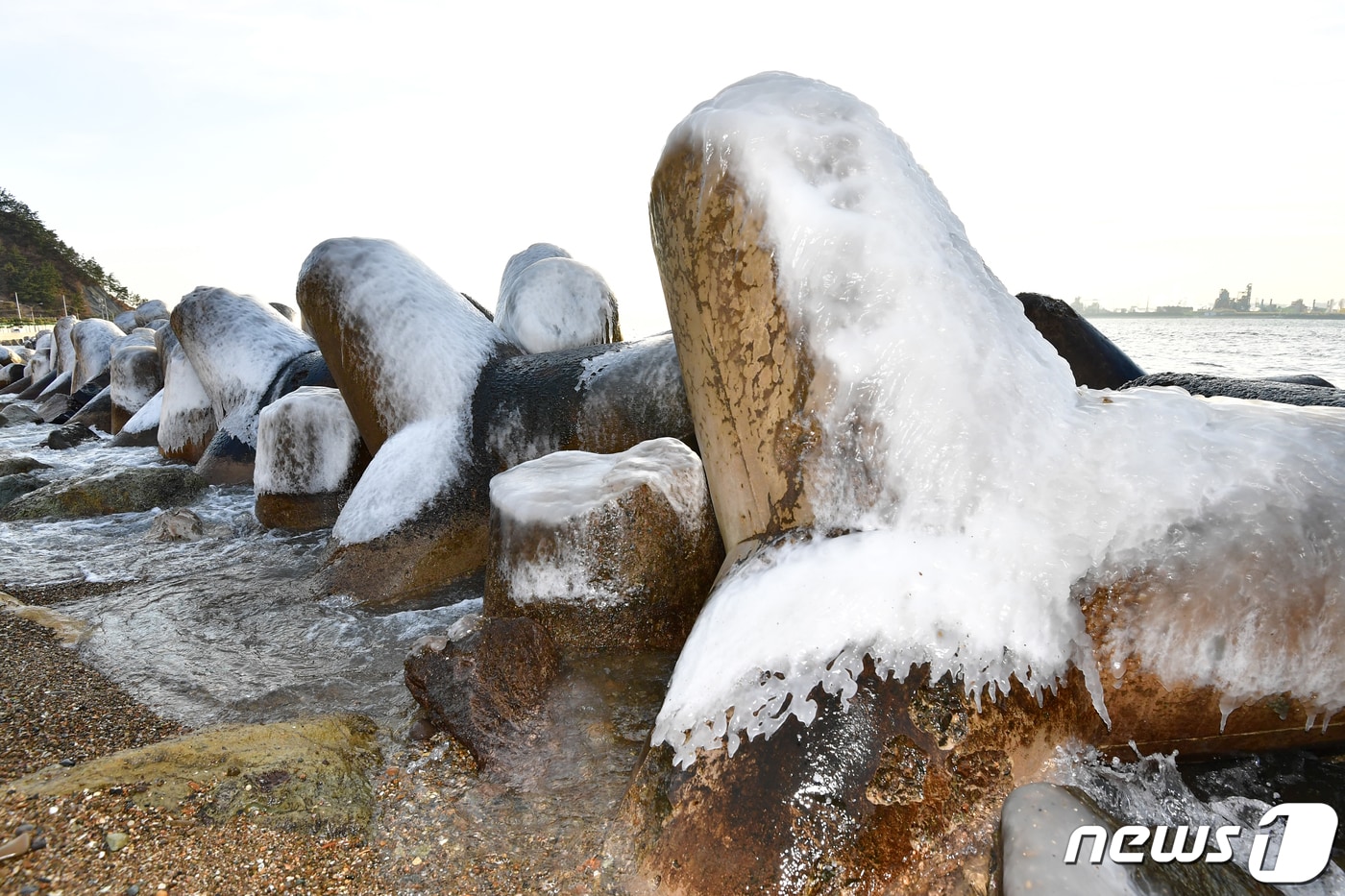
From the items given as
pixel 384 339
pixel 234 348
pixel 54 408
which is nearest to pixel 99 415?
pixel 54 408

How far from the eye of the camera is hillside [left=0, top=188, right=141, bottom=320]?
174 ft

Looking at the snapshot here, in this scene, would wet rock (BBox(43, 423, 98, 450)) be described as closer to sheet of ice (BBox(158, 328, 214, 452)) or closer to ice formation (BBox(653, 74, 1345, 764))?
sheet of ice (BBox(158, 328, 214, 452))

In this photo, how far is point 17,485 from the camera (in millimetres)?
8484

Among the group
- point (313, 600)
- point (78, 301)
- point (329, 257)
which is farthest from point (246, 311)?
point (78, 301)

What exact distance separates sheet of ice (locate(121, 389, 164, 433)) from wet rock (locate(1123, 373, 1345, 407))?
12.6 m

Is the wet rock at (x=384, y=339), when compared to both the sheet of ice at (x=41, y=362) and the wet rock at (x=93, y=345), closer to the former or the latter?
the wet rock at (x=93, y=345)

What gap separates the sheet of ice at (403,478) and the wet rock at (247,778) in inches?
99.4

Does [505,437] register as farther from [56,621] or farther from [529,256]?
[529,256]

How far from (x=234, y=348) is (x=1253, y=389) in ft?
31.4

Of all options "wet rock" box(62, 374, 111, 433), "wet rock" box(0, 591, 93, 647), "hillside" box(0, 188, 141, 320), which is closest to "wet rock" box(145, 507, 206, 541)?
"wet rock" box(0, 591, 93, 647)

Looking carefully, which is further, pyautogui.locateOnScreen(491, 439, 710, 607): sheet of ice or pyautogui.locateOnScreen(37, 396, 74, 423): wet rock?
pyautogui.locateOnScreen(37, 396, 74, 423): wet rock

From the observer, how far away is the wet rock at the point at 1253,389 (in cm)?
441

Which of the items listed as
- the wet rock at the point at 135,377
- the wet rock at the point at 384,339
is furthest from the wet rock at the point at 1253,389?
the wet rock at the point at 135,377

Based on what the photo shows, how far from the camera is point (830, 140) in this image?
2725mm
